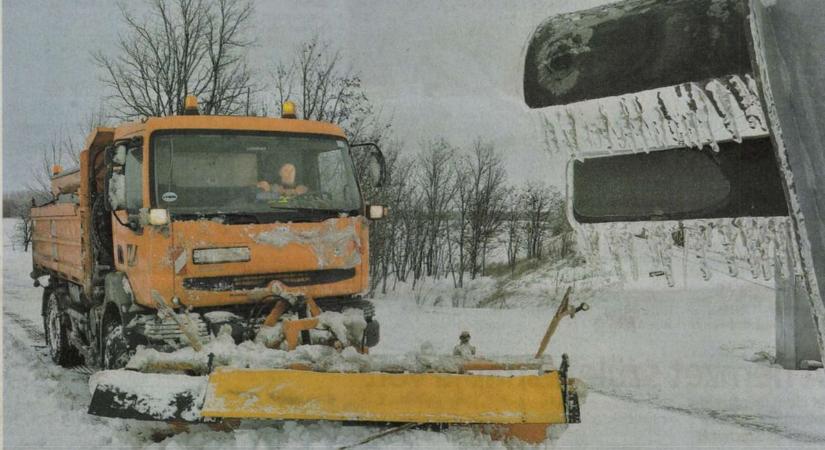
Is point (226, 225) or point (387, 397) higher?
point (226, 225)

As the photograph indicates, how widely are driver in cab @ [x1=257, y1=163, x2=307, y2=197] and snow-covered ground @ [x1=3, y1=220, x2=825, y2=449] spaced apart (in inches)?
54.0

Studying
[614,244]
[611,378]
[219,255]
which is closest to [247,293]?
[219,255]

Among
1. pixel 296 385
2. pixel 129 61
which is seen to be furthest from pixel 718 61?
pixel 129 61

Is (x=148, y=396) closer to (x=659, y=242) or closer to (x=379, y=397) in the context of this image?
(x=379, y=397)

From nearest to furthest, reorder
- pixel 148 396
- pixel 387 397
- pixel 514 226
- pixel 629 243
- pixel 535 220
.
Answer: pixel 629 243, pixel 387 397, pixel 148 396, pixel 535 220, pixel 514 226

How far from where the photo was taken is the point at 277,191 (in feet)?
15.7

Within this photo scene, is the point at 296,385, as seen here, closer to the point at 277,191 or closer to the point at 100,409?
the point at 100,409

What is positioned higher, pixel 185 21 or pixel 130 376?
pixel 185 21

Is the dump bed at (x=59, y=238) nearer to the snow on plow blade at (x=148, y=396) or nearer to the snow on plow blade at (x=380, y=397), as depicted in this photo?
the snow on plow blade at (x=148, y=396)

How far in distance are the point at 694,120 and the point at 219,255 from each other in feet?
13.6

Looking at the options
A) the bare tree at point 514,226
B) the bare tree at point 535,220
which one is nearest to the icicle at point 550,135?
the bare tree at point 535,220

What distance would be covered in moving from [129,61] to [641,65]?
906 centimetres

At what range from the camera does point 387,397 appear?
3.12 m

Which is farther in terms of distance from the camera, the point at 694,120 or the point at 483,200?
the point at 483,200
